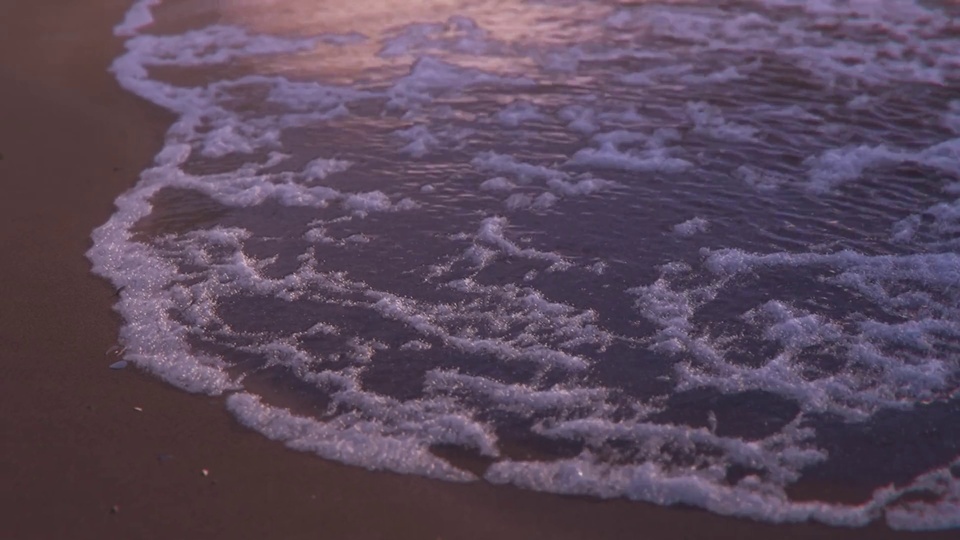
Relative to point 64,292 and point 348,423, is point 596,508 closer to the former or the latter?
point 348,423

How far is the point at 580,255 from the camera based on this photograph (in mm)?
4727

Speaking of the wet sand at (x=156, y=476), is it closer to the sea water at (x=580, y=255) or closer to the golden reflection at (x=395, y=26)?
the sea water at (x=580, y=255)

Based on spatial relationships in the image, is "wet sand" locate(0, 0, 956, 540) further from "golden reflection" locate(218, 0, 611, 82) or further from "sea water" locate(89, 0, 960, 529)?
"golden reflection" locate(218, 0, 611, 82)

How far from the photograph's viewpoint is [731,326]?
4.17 meters

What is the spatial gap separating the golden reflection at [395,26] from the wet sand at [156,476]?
2.90 m

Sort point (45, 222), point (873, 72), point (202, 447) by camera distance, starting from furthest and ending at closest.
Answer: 1. point (873, 72)
2. point (45, 222)
3. point (202, 447)

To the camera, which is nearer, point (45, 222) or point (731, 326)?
point (731, 326)

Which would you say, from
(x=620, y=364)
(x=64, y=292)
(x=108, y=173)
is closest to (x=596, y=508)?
(x=620, y=364)

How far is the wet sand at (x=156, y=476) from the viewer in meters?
3.23

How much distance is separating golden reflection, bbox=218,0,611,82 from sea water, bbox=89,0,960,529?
48mm

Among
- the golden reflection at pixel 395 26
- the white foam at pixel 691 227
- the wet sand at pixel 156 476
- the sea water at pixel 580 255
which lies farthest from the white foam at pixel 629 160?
the wet sand at pixel 156 476

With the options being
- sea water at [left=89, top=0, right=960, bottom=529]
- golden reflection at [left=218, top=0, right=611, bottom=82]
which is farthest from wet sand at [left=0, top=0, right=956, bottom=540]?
golden reflection at [left=218, top=0, right=611, bottom=82]

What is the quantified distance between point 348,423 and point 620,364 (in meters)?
1.12

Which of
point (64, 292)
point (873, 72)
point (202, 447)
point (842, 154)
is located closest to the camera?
point (202, 447)
